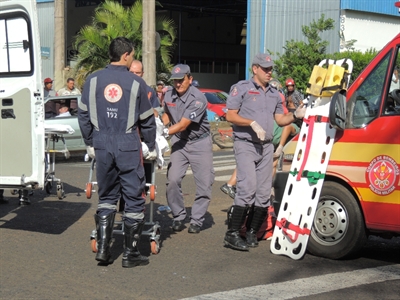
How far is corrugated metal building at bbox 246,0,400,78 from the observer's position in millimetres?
29422

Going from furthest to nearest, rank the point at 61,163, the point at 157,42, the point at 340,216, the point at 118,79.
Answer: the point at 157,42 → the point at 61,163 → the point at 340,216 → the point at 118,79

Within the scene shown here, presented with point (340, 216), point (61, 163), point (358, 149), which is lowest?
point (61, 163)

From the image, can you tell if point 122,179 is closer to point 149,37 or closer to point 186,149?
point 186,149

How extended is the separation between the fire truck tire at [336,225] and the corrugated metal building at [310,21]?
2262 cm

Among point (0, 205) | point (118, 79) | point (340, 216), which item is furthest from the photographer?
point (0, 205)

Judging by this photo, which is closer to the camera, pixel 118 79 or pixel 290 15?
pixel 118 79

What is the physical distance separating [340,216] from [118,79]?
2.46 meters

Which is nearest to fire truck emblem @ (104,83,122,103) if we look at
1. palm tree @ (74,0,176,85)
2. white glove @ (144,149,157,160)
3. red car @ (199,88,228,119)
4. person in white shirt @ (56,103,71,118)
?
white glove @ (144,149,157,160)

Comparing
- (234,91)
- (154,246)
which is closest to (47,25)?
(234,91)

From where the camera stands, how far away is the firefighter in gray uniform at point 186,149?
8.55 metres

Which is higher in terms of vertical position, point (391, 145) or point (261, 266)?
point (391, 145)

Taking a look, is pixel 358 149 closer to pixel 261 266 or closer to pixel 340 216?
pixel 340 216

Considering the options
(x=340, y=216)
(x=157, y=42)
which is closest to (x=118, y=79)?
(x=340, y=216)

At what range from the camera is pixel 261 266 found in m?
6.95
